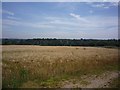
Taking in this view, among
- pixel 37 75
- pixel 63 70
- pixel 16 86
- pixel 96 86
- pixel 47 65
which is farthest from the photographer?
pixel 47 65

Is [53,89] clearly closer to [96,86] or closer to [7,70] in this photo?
[96,86]

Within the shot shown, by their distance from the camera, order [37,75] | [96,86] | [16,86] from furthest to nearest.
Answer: [37,75] < [96,86] < [16,86]

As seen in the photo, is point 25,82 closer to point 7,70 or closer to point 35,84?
point 35,84

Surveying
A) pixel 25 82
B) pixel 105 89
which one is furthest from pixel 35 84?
pixel 105 89

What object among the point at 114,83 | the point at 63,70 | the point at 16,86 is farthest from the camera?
Answer: the point at 63,70

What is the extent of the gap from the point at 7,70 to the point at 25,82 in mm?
1903

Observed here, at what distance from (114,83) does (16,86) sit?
15.3 feet

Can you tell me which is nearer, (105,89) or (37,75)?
(105,89)

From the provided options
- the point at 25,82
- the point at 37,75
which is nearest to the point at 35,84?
the point at 25,82

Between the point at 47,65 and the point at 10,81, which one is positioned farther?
the point at 47,65

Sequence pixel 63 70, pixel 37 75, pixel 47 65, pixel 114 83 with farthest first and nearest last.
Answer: pixel 47 65 → pixel 63 70 → pixel 37 75 → pixel 114 83

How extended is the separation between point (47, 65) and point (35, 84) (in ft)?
13.0

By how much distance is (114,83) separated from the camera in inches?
424

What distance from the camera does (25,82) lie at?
1043 centimetres
